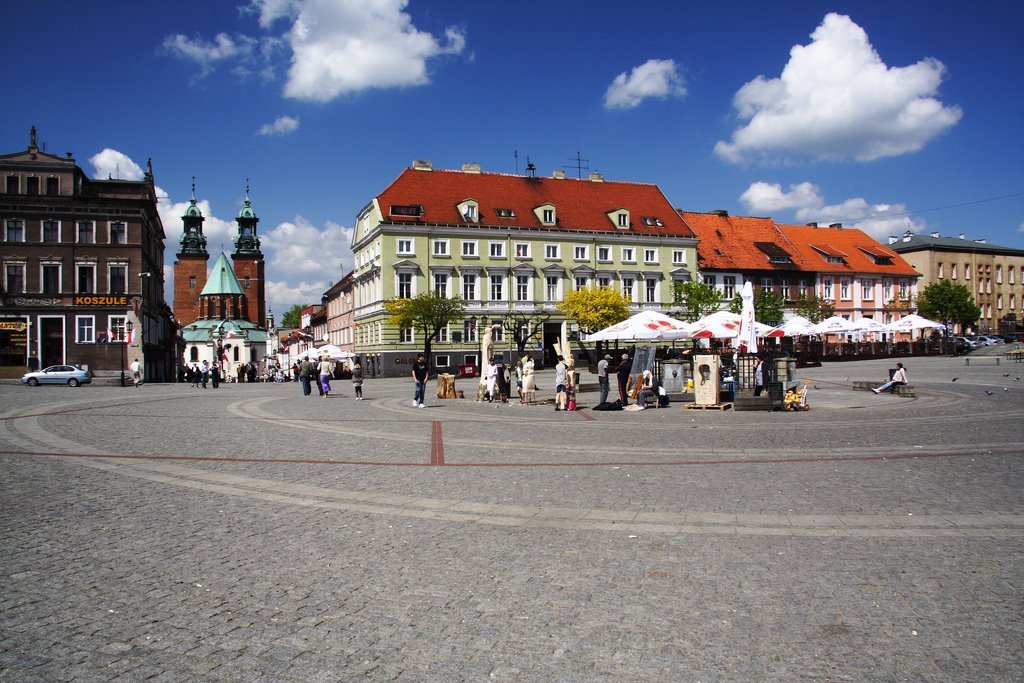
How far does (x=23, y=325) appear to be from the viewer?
56062 millimetres

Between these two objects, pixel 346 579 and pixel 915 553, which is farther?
pixel 915 553

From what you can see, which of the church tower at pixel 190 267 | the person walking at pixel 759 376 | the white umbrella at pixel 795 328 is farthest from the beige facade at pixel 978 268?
the church tower at pixel 190 267

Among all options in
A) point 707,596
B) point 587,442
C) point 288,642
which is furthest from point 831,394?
point 288,642

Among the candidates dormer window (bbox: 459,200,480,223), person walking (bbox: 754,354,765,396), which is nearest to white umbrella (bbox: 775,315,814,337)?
person walking (bbox: 754,354,765,396)

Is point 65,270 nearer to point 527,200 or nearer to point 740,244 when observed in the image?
point 527,200

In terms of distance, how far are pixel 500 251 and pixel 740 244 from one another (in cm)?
2683

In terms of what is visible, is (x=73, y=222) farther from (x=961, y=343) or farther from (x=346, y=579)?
(x=961, y=343)

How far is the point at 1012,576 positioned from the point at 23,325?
63096 millimetres

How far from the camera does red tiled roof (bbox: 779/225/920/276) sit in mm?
79062

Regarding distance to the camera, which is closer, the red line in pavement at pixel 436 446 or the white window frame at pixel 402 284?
the red line in pavement at pixel 436 446

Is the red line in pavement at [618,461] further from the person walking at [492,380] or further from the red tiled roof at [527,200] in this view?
the red tiled roof at [527,200]

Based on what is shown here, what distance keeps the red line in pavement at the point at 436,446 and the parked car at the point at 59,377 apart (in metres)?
36.7

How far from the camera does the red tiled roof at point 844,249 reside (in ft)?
259

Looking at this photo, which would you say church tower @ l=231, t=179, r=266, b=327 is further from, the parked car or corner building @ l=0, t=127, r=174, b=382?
the parked car
